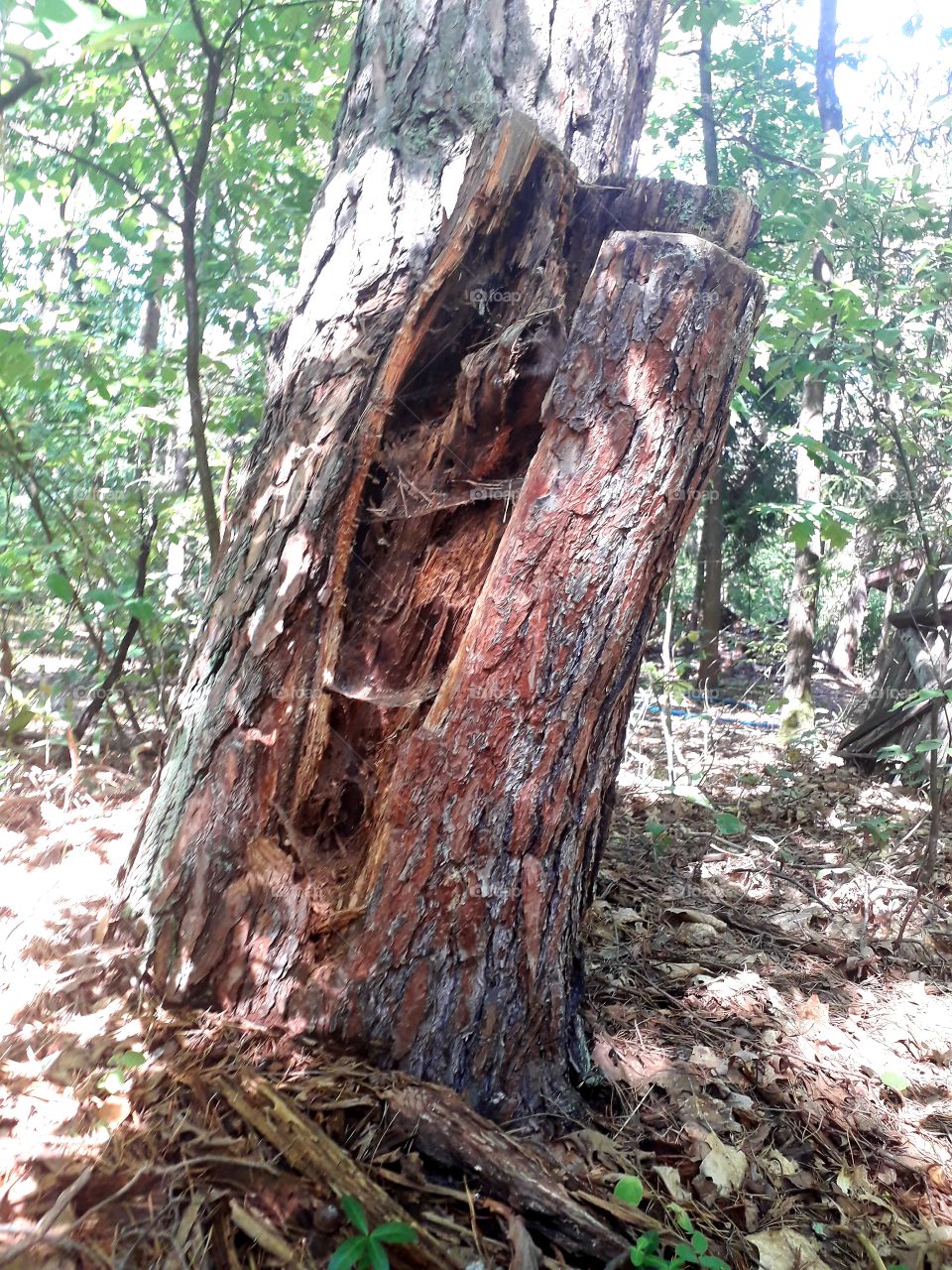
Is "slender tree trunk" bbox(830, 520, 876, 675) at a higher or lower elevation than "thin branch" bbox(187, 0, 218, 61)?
lower

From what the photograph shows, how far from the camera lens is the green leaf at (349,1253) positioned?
1.29m

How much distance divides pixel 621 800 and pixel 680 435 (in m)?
3.02

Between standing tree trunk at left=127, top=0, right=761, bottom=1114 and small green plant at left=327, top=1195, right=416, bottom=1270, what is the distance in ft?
1.15

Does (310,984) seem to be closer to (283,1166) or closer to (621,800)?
(283,1166)

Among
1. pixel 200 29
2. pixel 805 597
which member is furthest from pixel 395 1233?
pixel 805 597

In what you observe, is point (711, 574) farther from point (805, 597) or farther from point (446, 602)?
point (446, 602)

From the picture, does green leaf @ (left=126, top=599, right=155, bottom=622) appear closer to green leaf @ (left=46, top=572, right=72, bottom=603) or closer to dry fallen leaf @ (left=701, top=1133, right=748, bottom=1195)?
green leaf @ (left=46, top=572, right=72, bottom=603)

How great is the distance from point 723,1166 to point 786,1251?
0.66 ft

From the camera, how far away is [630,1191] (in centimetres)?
160

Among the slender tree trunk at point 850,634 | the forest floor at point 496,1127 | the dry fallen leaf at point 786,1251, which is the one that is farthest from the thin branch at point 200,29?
the slender tree trunk at point 850,634

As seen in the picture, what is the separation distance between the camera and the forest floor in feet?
4.72

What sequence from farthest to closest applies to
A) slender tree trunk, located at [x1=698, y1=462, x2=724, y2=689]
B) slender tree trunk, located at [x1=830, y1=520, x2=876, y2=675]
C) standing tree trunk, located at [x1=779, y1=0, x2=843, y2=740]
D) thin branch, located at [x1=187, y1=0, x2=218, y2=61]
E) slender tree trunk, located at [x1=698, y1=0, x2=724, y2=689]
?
slender tree trunk, located at [x1=830, y1=520, x2=876, y2=675], slender tree trunk, located at [x1=698, y1=462, x2=724, y2=689], slender tree trunk, located at [x1=698, y1=0, x2=724, y2=689], standing tree trunk, located at [x1=779, y1=0, x2=843, y2=740], thin branch, located at [x1=187, y1=0, x2=218, y2=61]

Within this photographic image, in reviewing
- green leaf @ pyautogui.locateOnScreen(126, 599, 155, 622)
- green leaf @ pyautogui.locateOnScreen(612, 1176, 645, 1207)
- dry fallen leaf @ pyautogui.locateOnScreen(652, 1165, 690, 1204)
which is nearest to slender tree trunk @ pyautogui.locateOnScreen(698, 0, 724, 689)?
green leaf @ pyautogui.locateOnScreen(126, 599, 155, 622)

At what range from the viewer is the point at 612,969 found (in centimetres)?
253
